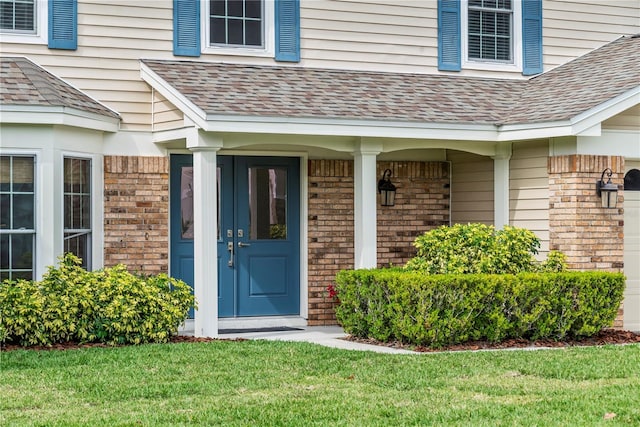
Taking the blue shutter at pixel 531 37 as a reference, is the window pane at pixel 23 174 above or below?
below

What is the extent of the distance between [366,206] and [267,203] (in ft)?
5.86

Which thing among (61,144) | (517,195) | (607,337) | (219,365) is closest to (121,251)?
(61,144)

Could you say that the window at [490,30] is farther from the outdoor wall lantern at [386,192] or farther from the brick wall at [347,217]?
the outdoor wall lantern at [386,192]

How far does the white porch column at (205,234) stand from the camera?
12078mm

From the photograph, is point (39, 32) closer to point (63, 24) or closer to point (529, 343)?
point (63, 24)

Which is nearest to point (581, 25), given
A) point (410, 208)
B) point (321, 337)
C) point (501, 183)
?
point (501, 183)

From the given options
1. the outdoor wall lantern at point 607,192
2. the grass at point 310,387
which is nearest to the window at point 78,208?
the grass at point 310,387

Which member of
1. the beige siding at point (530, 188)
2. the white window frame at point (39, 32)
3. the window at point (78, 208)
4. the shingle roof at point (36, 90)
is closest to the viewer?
the shingle roof at point (36, 90)

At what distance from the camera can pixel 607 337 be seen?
484 inches

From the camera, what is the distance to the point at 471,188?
1462 cm

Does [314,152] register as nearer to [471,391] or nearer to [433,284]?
[433,284]

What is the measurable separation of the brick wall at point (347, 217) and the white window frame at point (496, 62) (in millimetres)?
1544

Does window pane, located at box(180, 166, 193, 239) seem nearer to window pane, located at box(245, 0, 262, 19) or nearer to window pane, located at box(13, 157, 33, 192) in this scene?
window pane, located at box(245, 0, 262, 19)

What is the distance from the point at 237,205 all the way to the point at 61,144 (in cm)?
279
